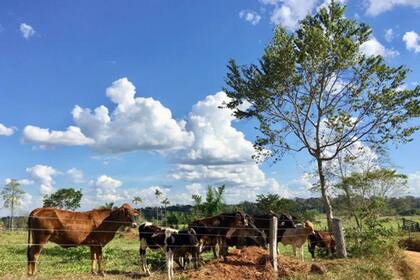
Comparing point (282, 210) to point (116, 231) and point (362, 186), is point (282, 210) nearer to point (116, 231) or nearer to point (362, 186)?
point (362, 186)

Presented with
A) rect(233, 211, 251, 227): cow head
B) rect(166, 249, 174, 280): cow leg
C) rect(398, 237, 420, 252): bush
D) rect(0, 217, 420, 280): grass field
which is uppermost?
rect(233, 211, 251, 227): cow head

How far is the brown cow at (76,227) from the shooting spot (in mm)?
12141

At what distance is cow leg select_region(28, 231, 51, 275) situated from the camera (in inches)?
468

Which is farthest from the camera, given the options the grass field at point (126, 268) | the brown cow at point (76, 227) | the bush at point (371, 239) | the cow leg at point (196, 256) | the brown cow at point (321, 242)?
the brown cow at point (321, 242)

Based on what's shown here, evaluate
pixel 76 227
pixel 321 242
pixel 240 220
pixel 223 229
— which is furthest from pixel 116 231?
pixel 321 242

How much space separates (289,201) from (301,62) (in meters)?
38.6

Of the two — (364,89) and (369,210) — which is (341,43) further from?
(369,210)

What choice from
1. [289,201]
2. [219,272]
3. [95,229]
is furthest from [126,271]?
[289,201]

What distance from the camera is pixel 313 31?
61.0 feet

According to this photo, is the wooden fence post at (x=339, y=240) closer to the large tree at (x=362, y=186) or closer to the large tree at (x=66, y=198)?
the large tree at (x=362, y=186)

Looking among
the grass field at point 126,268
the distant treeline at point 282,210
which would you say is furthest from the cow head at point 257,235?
the distant treeline at point 282,210

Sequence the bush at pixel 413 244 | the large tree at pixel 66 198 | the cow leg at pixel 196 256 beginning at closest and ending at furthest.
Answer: the cow leg at pixel 196 256 → the bush at pixel 413 244 → the large tree at pixel 66 198

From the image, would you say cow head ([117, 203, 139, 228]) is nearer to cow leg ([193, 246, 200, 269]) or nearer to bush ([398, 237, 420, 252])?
cow leg ([193, 246, 200, 269])

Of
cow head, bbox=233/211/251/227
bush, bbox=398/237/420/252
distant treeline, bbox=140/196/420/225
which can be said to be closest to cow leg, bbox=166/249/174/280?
cow head, bbox=233/211/251/227
